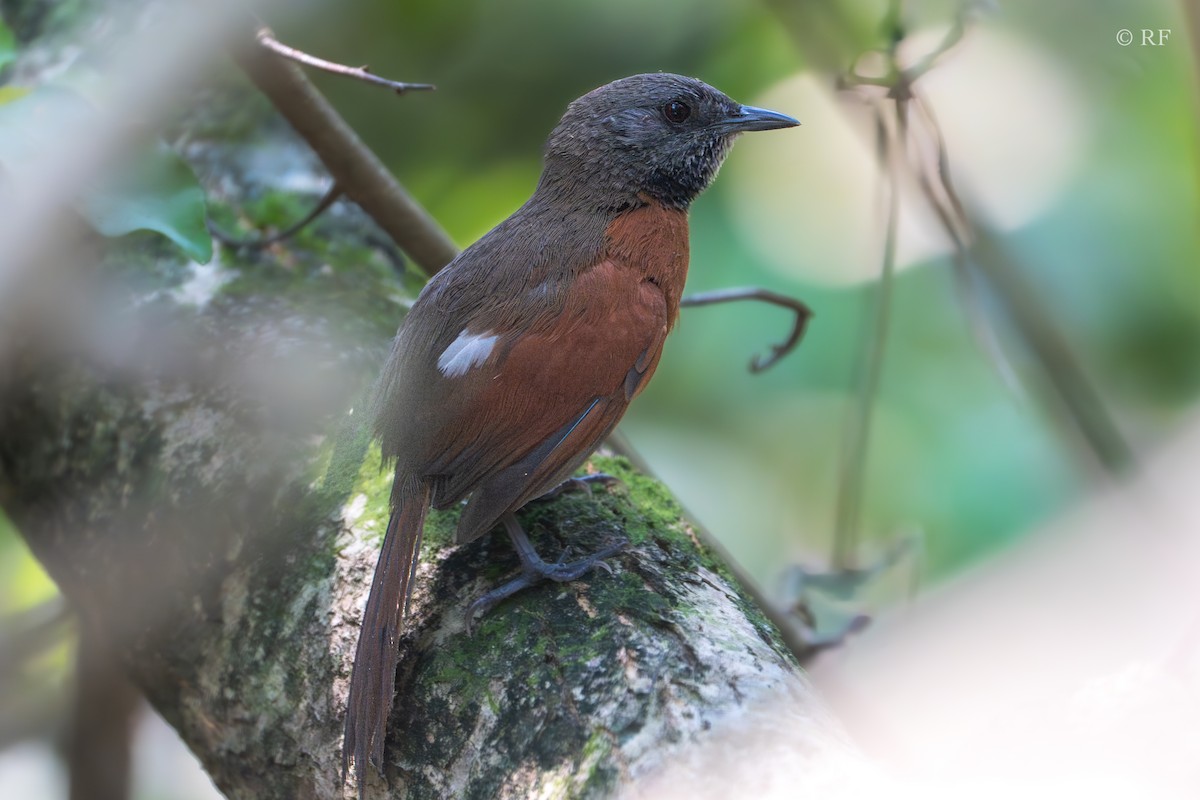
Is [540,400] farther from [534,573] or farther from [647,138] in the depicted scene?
[647,138]

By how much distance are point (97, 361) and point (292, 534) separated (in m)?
0.93

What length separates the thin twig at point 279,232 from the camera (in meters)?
2.88

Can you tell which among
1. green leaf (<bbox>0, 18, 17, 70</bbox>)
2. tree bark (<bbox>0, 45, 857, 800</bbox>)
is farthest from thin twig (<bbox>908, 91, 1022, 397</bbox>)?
green leaf (<bbox>0, 18, 17, 70</bbox>)

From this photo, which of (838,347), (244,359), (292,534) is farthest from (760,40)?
(292,534)

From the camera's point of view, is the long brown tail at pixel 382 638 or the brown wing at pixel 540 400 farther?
the brown wing at pixel 540 400

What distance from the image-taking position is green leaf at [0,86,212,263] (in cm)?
240

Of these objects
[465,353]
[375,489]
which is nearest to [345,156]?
[465,353]

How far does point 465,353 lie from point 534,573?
1.74 ft

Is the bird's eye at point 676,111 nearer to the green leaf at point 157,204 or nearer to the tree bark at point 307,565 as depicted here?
the tree bark at point 307,565

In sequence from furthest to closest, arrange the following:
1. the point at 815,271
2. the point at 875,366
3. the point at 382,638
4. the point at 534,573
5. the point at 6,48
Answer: the point at 815,271
the point at 875,366
the point at 6,48
the point at 534,573
the point at 382,638

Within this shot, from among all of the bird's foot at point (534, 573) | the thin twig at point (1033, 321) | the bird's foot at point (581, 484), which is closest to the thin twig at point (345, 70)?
the bird's foot at point (581, 484)

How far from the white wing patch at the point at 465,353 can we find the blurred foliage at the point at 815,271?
1.83 meters

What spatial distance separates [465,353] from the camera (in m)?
2.25

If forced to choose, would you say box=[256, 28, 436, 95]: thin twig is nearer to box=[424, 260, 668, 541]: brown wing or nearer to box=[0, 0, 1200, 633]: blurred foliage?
box=[424, 260, 668, 541]: brown wing
